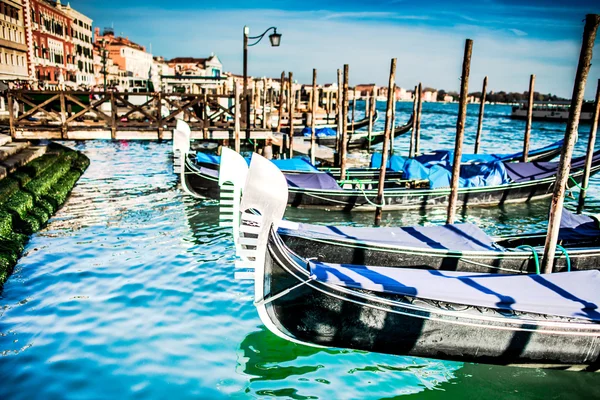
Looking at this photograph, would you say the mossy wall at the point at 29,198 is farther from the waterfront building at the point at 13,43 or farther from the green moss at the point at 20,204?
the waterfront building at the point at 13,43

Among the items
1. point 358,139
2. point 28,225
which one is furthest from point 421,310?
point 358,139

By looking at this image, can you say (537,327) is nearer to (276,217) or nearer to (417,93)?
(276,217)

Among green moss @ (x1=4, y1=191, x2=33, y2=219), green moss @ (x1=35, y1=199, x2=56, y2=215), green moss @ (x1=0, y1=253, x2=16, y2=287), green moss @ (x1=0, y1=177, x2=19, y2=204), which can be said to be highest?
green moss @ (x1=0, y1=177, x2=19, y2=204)

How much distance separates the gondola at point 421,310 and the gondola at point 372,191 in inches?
183

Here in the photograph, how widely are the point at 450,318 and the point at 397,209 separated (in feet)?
17.9

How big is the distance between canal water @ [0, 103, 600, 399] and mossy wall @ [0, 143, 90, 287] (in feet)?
0.67

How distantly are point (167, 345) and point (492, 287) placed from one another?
2.90m

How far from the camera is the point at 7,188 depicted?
7898mm

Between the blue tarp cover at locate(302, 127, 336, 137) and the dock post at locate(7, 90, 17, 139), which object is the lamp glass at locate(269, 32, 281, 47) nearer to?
the dock post at locate(7, 90, 17, 139)

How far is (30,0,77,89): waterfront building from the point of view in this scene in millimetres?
31703

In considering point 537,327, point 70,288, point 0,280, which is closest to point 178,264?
point 70,288

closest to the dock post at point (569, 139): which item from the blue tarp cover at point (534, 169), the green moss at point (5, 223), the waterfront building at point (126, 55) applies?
the blue tarp cover at point (534, 169)

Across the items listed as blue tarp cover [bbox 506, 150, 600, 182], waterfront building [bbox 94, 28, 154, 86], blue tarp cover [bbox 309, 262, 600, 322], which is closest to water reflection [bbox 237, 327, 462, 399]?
blue tarp cover [bbox 309, 262, 600, 322]

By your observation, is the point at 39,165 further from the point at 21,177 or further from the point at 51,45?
the point at 51,45
